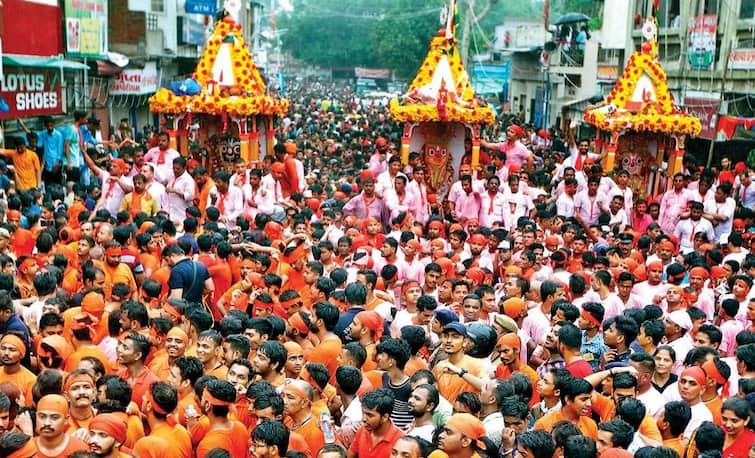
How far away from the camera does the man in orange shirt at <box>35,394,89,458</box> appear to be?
4.48m

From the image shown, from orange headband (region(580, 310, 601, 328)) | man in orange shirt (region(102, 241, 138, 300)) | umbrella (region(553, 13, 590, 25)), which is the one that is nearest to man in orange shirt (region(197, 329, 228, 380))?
man in orange shirt (region(102, 241, 138, 300))

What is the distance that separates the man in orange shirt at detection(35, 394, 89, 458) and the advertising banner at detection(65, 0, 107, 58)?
A: 15.4 m

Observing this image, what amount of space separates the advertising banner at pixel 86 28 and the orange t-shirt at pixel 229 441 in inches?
610

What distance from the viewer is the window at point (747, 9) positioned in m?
17.2

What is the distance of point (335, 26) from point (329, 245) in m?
65.4

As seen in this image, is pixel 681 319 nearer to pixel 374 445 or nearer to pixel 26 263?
pixel 374 445

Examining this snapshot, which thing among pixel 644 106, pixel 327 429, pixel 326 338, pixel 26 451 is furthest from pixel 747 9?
pixel 26 451

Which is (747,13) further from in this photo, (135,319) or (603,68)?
(135,319)

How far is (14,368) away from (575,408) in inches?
136

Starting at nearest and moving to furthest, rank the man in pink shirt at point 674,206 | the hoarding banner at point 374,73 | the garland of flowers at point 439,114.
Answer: the man in pink shirt at point 674,206
the garland of flowers at point 439,114
the hoarding banner at point 374,73

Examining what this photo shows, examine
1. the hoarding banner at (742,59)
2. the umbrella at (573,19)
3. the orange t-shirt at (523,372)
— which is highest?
the umbrella at (573,19)

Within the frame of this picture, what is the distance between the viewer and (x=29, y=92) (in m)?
16.1

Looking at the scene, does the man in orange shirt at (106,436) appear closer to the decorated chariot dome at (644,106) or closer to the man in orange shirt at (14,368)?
the man in orange shirt at (14,368)

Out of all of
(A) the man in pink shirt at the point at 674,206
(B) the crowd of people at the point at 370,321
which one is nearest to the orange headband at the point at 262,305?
(B) the crowd of people at the point at 370,321
